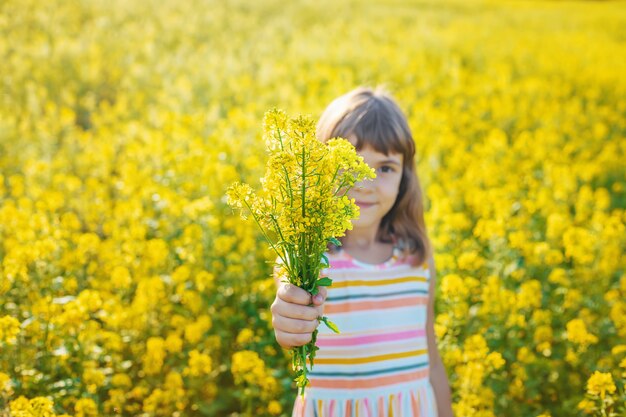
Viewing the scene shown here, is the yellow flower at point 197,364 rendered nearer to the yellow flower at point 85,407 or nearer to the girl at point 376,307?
the yellow flower at point 85,407

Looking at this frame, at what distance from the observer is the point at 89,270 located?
2869 mm

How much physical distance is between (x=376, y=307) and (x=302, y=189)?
98cm

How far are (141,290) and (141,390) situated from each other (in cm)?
41

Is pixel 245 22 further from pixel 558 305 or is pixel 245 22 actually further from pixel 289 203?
pixel 289 203

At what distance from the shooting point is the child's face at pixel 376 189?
2045 millimetres

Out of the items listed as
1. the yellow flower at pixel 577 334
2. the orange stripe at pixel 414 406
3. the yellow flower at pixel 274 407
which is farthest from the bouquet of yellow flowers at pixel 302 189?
the yellow flower at pixel 577 334

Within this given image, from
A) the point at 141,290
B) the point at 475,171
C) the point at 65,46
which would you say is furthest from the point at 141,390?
the point at 65,46

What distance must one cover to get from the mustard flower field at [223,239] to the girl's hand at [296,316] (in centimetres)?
87

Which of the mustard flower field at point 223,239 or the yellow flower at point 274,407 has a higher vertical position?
the mustard flower field at point 223,239

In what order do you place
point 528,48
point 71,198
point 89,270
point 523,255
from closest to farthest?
point 89,270, point 523,255, point 71,198, point 528,48

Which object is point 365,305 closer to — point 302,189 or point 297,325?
point 297,325

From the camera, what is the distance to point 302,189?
119cm

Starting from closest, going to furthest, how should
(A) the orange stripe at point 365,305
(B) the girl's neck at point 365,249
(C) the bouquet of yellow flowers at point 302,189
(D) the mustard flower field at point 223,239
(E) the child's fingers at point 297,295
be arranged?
(C) the bouquet of yellow flowers at point 302,189 < (E) the child's fingers at point 297,295 < (A) the orange stripe at point 365,305 < (B) the girl's neck at point 365,249 < (D) the mustard flower field at point 223,239

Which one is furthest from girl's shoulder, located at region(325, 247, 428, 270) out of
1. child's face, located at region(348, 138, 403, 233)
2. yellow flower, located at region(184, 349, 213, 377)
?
yellow flower, located at region(184, 349, 213, 377)
